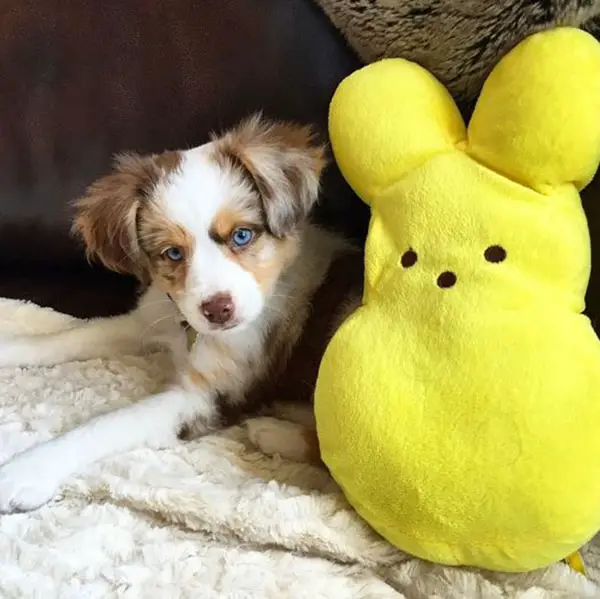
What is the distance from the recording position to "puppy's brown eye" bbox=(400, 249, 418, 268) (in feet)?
4.13

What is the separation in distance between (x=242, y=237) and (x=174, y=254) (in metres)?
0.12

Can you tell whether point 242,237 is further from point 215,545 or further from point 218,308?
point 215,545

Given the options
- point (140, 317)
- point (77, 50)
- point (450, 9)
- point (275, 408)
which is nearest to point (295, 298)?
point (275, 408)

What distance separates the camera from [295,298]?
1.66 metres

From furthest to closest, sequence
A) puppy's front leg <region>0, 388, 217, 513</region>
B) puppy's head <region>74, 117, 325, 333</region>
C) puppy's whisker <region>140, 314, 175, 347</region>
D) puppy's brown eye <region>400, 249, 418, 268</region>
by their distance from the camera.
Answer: puppy's whisker <region>140, 314, 175, 347</region>, puppy's head <region>74, 117, 325, 333</region>, puppy's front leg <region>0, 388, 217, 513</region>, puppy's brown eye <region>400, 249, 418, 268</region>

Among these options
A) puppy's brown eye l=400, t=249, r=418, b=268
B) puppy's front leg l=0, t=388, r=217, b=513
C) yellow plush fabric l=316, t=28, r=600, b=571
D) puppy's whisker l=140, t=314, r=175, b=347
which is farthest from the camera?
puppy's whisker l=140, t=314, r=175, b=347

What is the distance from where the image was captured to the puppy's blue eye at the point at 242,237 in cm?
151

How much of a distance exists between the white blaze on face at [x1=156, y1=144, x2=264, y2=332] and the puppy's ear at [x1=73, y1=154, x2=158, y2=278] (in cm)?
6

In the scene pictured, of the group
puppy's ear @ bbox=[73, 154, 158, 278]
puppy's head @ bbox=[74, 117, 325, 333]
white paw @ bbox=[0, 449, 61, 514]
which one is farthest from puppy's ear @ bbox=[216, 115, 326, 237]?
white paw @ bbox=[0, 449, 61, 514]

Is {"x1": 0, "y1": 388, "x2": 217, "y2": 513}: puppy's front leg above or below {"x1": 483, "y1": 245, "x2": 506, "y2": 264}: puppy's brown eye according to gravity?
below

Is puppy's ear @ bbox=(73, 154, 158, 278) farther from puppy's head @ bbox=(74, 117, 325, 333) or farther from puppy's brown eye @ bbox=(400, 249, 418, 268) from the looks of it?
puppy's brown eye @ bbox=(400, 249, 418, 268)

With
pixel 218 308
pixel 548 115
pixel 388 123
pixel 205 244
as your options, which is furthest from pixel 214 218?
pixel 548 115

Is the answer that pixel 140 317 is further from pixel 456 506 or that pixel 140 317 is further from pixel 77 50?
pixel 456 506

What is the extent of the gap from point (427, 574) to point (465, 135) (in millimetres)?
645
